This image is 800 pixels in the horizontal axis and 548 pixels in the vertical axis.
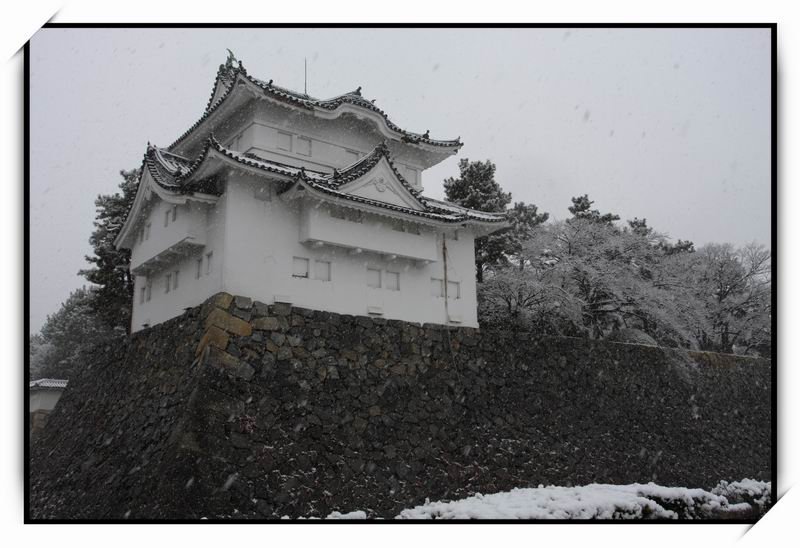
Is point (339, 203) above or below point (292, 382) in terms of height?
above

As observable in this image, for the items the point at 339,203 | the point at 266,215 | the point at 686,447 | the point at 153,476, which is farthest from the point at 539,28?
the point at 686,447

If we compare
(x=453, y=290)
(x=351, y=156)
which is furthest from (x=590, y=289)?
(x=351, y=156)

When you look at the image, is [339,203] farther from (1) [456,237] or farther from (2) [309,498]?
(2) [309,498]

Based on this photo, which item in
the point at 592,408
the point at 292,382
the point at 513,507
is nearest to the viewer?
the point at 513,507

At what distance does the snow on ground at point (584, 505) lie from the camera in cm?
790

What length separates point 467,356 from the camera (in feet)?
36.0

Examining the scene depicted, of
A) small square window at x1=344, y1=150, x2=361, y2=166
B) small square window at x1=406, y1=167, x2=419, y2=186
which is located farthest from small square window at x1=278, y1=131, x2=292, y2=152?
small square window at x1=406, y1=167, x2=419, y2=186

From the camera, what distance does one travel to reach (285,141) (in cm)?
1293

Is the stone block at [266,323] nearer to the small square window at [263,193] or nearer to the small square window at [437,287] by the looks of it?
the small square window at [263,193]

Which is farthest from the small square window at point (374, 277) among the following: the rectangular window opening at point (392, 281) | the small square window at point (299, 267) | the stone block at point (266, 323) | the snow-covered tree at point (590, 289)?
the snow-covered tree at point (590, 289)

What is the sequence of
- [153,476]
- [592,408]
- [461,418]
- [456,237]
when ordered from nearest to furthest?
[153,476] < [461,418] < [592,408] < [456,237]

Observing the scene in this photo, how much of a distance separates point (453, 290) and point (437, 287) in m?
0.37

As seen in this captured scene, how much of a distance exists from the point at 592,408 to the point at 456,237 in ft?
13.7

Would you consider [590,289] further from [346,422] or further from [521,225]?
[346,422]
